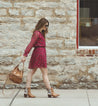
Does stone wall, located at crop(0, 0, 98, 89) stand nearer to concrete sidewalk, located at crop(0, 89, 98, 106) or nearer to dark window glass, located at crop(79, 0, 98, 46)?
dark window glass, located at crop(79, 0, 98, 46)

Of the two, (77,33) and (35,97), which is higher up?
(77,33)

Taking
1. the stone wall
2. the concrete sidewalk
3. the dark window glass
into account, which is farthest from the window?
the concrete sidewalk

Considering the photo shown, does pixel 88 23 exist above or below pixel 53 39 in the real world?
above

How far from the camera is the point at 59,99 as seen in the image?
7.08m

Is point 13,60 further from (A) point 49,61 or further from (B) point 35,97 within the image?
(B) point 35,97

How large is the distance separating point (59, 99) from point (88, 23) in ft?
7.77

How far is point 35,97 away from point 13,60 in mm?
1361

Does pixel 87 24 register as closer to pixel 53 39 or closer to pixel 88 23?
pixel 88 23

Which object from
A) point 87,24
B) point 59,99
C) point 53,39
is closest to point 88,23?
point 87,24

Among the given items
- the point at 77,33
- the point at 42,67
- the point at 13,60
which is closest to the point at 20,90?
the point at 13,60

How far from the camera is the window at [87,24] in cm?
852

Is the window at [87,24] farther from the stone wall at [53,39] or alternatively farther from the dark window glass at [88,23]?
the stone wall at [53,39]

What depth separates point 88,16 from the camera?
28.2 ft

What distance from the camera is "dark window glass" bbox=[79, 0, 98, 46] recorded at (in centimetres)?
852
